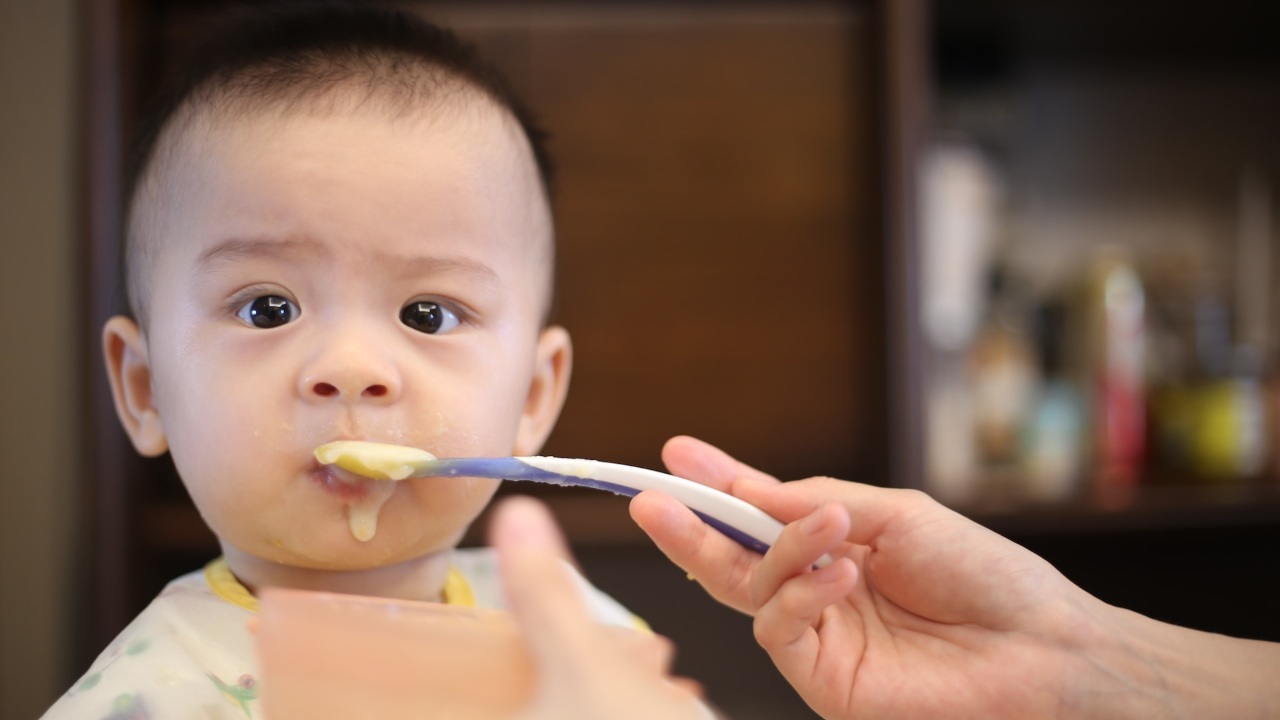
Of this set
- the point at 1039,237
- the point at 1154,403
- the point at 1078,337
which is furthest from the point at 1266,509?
the point at 1039,237

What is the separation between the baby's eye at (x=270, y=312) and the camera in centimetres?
51

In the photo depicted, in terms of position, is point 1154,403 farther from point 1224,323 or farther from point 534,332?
point 534,332

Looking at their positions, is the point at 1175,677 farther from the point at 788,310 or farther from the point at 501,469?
the point at 788,310

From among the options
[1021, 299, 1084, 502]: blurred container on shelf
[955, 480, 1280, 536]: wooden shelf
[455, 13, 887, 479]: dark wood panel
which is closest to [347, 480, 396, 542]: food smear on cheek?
Result: [455, 13, 887, 479]: dark wood panel

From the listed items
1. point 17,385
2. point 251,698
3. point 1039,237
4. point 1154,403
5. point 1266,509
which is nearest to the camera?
point 251,698

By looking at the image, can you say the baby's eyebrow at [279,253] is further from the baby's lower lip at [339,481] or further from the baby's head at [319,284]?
the baby's lower lip at [339,481]

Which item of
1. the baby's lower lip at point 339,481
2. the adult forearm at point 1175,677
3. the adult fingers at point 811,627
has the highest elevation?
the baby's lower lip at point 339,481

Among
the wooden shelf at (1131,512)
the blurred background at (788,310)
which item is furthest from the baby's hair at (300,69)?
the wooden shelf at (1131,512)

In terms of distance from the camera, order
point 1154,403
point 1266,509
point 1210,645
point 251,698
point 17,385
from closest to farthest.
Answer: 1. point 251,698
2. point 1210,645
3. point 17,385
4. point 1266,509
5. point 1154,403

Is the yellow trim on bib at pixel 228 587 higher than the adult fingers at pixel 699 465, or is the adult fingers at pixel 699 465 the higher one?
the adult fingers at pixel 699 465

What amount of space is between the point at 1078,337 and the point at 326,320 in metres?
1.18

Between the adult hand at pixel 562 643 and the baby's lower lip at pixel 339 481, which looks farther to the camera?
the baby's lower lip at pixel 339 481

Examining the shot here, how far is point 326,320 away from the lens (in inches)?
19.8

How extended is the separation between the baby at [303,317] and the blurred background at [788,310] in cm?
50
